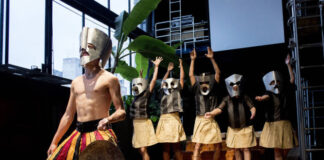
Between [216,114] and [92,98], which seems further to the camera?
[216,114]

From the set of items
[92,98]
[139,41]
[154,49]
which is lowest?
[92,98]

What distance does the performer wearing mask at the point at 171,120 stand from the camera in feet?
20.9

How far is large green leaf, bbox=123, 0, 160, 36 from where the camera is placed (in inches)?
250

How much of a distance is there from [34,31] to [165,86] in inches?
94.3

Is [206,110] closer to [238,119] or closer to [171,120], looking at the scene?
[238,119]

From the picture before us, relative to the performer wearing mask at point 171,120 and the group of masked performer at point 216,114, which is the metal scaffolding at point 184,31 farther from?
the group of masked performer at point 216,114

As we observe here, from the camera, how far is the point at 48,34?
6.81m

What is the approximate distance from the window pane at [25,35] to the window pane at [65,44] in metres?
0.35

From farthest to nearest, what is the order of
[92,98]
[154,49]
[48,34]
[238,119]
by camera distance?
[154,49] < [48,34] < [238,119] < [92,98]

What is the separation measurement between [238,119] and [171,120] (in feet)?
3.75

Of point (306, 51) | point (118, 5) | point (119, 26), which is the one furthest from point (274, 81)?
point (118, 5)

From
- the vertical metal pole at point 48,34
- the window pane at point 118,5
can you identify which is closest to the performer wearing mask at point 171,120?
the vertical metal pole at point 48,34

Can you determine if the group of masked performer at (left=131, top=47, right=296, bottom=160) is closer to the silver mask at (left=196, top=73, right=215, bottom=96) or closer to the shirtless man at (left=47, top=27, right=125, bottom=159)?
the silver mask at (left=196, top=73, right=215, bottom=96)

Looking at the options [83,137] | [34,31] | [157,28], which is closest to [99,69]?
[83,137]
